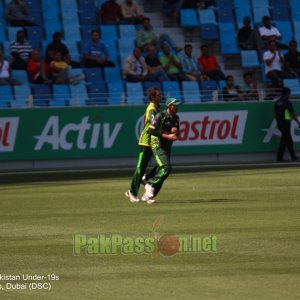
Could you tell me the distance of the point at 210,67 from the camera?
120 feet

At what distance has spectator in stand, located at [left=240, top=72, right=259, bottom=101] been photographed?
118 feet

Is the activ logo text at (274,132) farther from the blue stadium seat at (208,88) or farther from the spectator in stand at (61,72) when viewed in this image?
the spectator in stand at (61,72)

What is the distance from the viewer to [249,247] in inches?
599

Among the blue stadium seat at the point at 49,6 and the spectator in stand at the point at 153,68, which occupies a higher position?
the blue stadium seat at the point at 49,6

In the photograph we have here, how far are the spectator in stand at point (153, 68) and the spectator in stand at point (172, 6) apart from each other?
2.88 m

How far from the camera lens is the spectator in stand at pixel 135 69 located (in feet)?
115

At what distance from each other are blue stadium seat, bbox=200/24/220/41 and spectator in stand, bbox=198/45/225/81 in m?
1.68

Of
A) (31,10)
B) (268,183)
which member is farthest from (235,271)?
(31,10)

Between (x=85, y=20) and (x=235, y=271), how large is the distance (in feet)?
79.9

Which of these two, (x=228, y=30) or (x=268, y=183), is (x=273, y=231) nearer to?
(x=268, y=183)

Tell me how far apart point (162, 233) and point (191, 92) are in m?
19.4

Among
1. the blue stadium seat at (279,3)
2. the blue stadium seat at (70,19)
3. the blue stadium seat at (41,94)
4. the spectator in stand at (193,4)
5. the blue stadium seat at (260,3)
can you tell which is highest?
the blue stadium seat at (70,19)

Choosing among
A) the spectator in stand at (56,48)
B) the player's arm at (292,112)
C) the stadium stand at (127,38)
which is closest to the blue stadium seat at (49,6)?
the stadium stand at (127,38)

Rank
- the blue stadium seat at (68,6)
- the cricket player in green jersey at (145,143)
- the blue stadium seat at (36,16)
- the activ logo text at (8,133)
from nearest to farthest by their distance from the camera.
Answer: the cricket player in green jersey at (145,143) < the activ logo text at (8,133) < the blue stadium seat at (36,16) < the blue stadium seat at (68,6)
